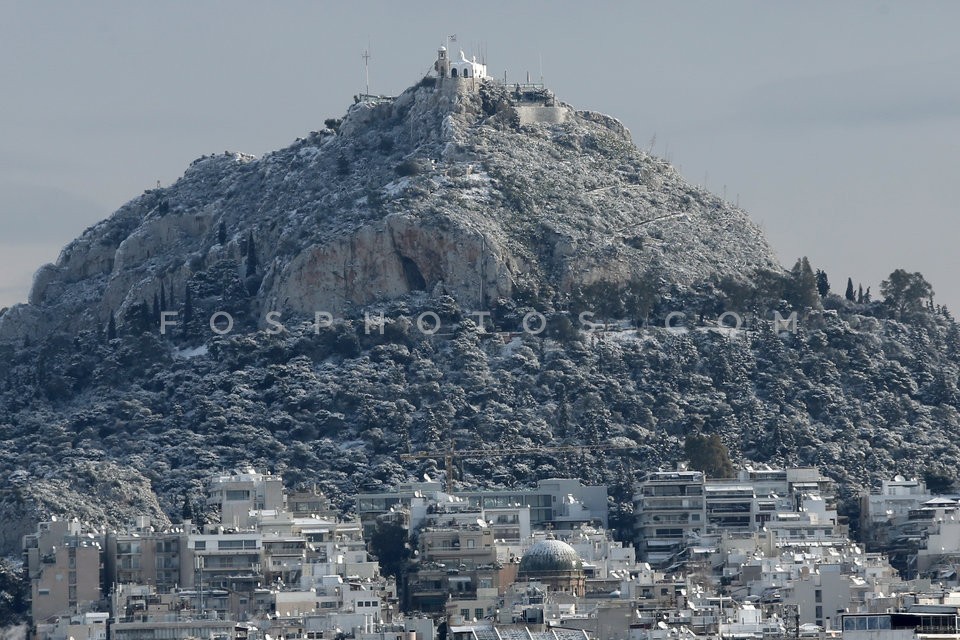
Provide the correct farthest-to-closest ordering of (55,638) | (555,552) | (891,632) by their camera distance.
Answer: (555,552) → (55,638) → (891,632)

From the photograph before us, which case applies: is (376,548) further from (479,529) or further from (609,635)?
(609,635)

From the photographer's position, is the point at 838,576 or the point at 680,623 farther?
the point at 838,576

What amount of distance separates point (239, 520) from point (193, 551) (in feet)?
29.7

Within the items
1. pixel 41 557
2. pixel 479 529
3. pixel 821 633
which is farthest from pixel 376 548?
pixel 821 633

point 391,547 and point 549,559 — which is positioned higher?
point 391,547

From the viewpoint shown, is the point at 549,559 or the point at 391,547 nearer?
the point at 549,559

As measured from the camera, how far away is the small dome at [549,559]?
186 m

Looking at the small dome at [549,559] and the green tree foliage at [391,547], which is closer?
the small dome at [549,559]

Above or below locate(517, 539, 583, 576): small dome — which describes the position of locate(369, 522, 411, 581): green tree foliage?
above

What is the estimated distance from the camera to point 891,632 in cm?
14888

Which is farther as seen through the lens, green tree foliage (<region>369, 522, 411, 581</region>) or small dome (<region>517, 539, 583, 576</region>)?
green tree foliage (<region>369, 522, 411, 581</region>)

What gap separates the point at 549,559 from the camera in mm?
187250

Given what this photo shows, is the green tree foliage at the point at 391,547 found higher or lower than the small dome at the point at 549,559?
higher

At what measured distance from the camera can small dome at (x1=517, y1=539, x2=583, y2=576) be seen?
611 ft
